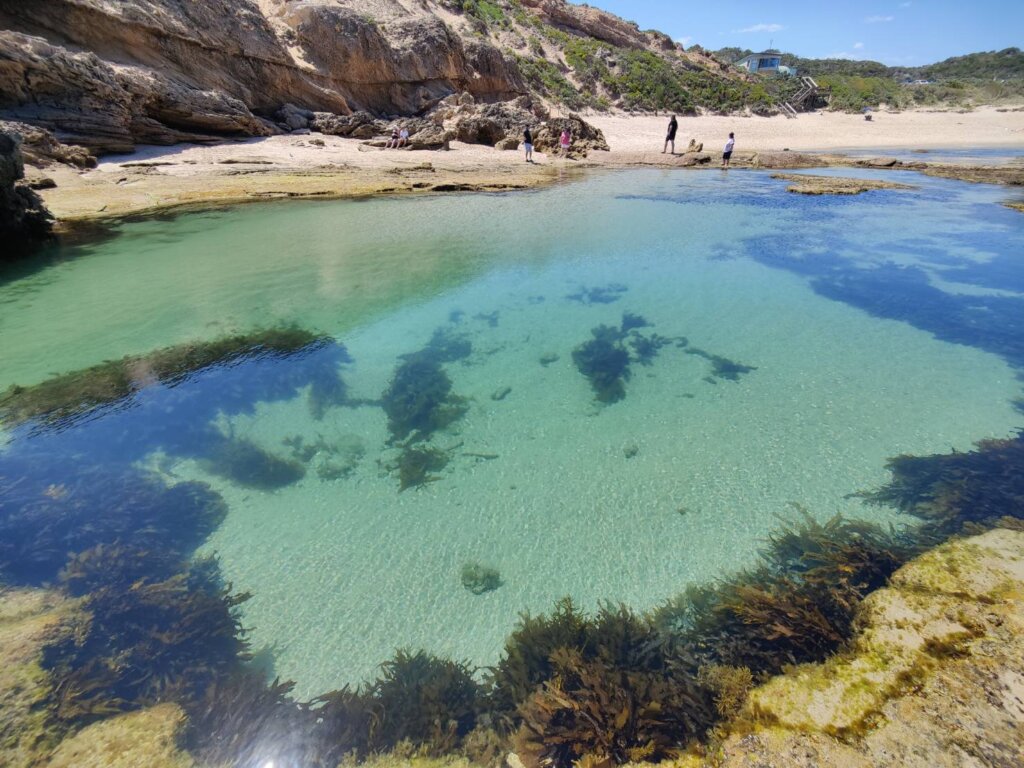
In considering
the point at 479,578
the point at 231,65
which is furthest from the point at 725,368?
the point at 231,65

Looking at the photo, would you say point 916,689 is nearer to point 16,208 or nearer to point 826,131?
point 16,208

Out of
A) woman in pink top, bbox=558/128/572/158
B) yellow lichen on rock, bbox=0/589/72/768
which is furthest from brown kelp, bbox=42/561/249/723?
woman in pink top, bbox=558/128/572/158

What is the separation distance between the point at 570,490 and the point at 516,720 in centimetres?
206

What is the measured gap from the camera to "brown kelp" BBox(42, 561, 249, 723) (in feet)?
9.12

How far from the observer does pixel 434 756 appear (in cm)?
259

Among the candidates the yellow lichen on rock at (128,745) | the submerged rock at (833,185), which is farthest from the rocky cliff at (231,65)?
the submerged rock at (833,185)

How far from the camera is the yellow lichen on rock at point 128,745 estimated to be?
7.95 feet

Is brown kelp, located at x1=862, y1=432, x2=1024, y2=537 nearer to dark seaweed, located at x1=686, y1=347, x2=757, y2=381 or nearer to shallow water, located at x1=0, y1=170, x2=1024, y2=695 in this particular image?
shallow water, located at x1=0, y1=170, x2=1024, y2=695

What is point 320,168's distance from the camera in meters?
17.9

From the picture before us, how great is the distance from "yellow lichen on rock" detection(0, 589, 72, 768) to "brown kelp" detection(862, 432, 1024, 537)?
6.21 metres

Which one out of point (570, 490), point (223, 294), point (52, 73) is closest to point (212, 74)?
point (52, 73)

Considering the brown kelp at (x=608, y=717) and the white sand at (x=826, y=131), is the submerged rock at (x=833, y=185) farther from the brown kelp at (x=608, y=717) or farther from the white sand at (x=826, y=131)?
the brown kelp at (x=608, y=717)

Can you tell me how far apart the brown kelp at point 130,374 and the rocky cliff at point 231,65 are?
13.9m

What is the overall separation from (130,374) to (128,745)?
5080mm
